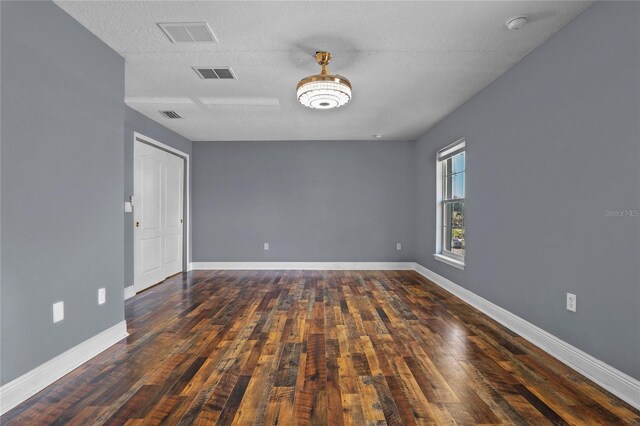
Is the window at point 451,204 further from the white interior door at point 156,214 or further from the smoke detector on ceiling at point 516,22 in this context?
the white interior door at point 156,214

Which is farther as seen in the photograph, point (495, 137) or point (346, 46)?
point (495, 137)

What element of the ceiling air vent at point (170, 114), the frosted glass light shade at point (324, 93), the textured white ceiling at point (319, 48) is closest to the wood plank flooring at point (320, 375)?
the frosted glass light shade at point (324, 93)

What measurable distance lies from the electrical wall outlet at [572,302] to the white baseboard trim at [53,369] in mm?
3515

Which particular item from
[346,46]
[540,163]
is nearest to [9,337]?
[346,46]

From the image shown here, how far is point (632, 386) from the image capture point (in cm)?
172

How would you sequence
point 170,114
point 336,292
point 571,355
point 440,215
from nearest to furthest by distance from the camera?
point 571,355
point 336,292
point 170,114
point 440,215

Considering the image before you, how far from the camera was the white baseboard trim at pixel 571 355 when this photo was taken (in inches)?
68.7

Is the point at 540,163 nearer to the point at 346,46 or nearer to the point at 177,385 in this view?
the point at 346,46

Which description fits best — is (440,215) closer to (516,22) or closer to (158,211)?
(516,22)

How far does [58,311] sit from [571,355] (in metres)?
3.52

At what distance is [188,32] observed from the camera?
2330 mm

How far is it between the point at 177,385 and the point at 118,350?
0.86 meters

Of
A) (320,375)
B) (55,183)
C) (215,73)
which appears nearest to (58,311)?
(55,183)

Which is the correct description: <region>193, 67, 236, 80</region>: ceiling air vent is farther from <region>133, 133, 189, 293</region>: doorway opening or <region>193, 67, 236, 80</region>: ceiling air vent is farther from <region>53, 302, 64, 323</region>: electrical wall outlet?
<region>53, 302, 64, 323</region>: electrical wall outlet
